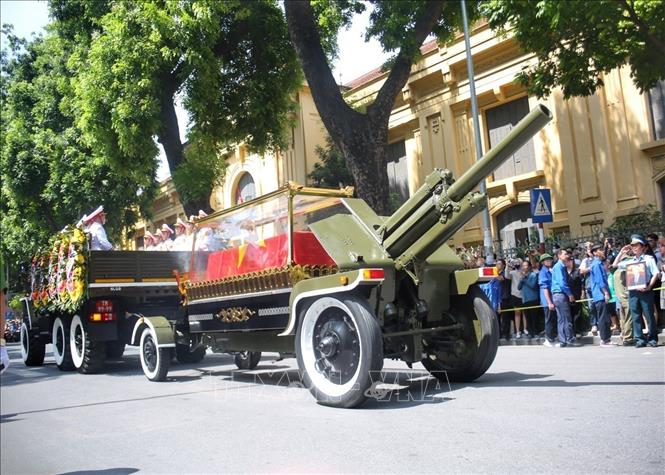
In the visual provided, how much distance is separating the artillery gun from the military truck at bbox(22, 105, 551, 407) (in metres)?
0.01

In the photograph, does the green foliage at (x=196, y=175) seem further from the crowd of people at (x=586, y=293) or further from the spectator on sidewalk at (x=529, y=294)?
the spectator on sidewalk at (x=529, y=294)

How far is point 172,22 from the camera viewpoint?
619 inches

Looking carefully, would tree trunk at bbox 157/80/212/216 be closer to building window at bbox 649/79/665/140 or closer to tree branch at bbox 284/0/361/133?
tree branch at bbox 284/0/361/133

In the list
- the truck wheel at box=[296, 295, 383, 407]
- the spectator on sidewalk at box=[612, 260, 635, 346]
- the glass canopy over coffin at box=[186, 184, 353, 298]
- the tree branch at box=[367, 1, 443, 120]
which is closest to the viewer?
the truck wheel at box=[296, 295, 383, 407]

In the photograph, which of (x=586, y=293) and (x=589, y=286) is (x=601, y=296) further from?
(x=586, y=293)

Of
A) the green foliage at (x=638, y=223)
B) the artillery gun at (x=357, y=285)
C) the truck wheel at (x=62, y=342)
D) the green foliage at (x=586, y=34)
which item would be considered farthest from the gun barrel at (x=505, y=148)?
the green foliage at (x=638, y=223)

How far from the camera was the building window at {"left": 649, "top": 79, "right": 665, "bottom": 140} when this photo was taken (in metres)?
16.8

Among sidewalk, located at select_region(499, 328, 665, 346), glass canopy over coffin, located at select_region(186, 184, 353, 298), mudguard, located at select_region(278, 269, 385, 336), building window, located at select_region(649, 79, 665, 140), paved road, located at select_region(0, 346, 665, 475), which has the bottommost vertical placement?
paved road, located at select_region(0, 346, 665, 475)

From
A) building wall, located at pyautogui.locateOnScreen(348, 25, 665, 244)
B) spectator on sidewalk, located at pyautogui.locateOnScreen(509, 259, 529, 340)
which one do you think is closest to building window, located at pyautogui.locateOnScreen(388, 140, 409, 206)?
building wall, located at pyautogui.locateOnScreen(348, 25, 665, 244)

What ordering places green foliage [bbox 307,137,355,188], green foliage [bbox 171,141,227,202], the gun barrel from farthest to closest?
green foliage [bbox 307,137,355,188]
green foliage [bbox 171,141,227,202]
the gun barrel

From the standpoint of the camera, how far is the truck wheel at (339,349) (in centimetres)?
602

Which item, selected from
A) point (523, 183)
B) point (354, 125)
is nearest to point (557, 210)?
point (523, 183)

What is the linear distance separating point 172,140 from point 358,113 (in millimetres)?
6586

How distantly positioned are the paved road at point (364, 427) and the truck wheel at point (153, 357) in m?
0.73
